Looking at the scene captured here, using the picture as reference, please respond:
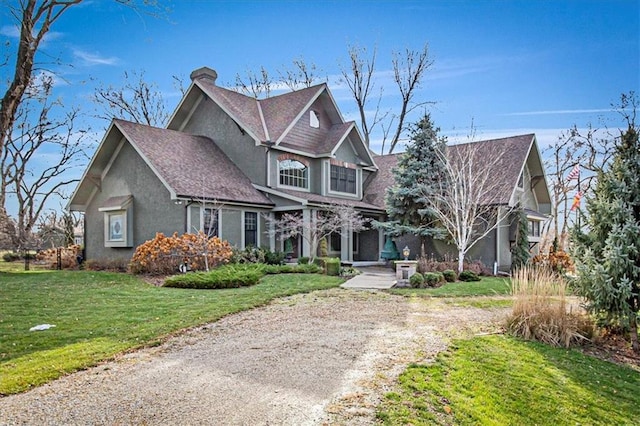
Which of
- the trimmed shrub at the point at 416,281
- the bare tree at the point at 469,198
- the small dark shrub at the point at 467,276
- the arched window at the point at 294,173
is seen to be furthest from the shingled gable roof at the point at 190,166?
the small dark shrub at the point at 467,276

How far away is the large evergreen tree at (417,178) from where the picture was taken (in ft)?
69.8

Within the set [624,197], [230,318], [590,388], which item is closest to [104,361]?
[230,318]

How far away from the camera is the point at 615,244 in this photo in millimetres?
8156

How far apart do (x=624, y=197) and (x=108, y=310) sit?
9.81 metres

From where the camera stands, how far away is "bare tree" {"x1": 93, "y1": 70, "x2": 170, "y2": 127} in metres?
33.5

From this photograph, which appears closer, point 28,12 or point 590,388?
point 590,388

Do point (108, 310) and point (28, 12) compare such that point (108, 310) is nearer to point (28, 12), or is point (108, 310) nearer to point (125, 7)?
point (28, 12)

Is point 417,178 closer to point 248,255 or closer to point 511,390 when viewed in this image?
point 248,255

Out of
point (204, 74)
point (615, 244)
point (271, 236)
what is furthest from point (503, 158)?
point (204, 74)

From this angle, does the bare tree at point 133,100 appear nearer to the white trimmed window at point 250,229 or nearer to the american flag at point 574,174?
the white trimmed window at point 250,229

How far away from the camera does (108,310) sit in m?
9.16

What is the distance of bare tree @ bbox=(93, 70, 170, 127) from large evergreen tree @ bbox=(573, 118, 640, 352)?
31064mm

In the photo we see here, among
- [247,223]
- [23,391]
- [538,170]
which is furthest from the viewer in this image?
[538,170]

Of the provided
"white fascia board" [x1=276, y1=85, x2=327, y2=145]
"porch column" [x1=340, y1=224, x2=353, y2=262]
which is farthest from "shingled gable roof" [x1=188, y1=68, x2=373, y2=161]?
"porch column" [x1=340, y1=224, x2=353, y2=262]
